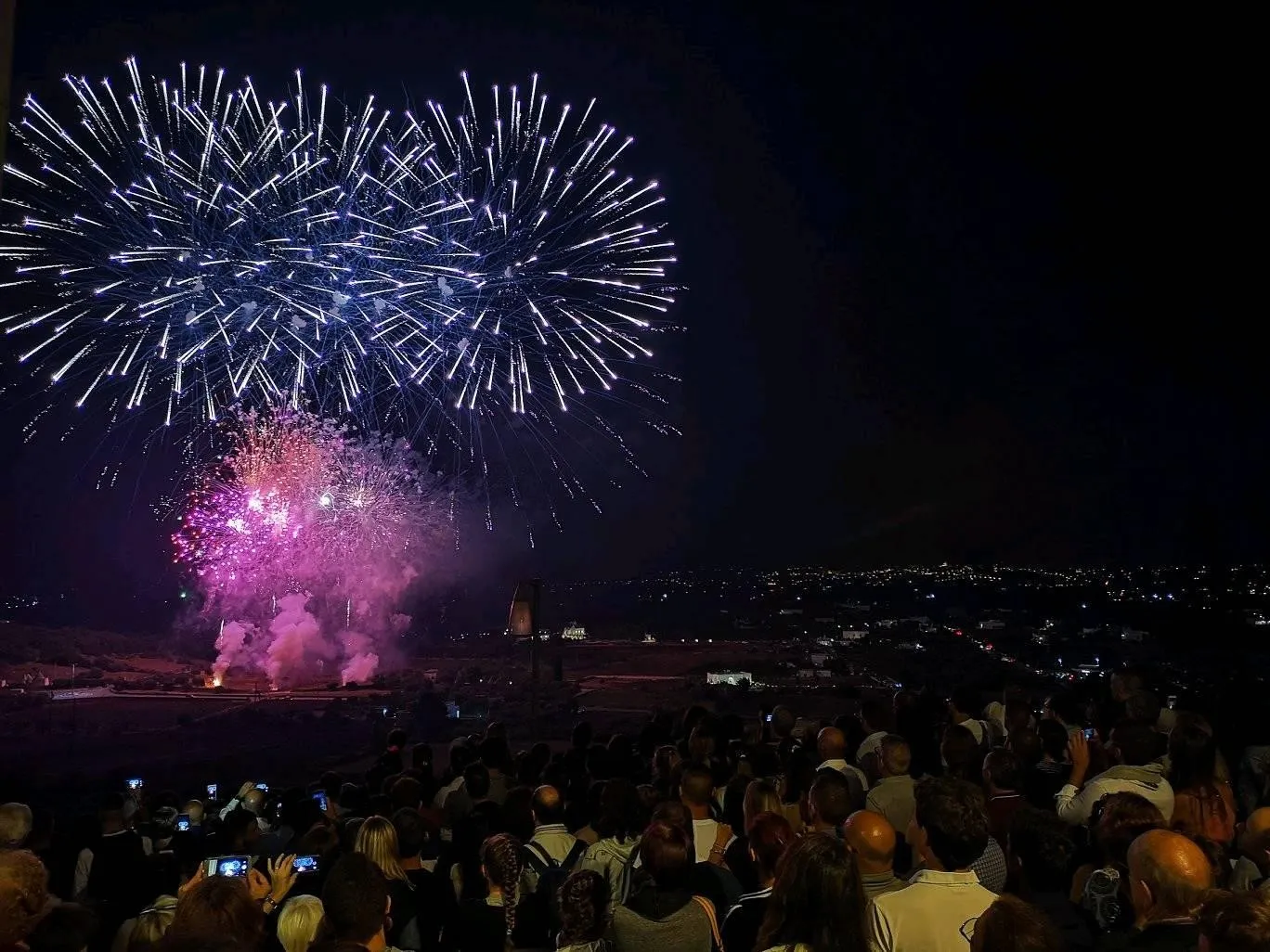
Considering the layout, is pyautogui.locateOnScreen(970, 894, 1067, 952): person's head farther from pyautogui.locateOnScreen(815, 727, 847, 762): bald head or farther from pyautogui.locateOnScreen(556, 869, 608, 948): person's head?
pyautogui.locateOnScreen(815, 727, 847, 762): bald head

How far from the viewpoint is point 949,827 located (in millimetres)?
4621

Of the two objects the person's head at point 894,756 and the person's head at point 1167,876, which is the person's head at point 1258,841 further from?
the person's head at point 894,756

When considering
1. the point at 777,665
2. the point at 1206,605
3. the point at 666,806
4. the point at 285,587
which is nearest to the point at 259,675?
the point at 285,587

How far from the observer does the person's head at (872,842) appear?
197 inches

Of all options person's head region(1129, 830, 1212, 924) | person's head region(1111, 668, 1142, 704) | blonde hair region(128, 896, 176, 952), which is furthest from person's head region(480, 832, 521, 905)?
person's head region(1111, 668, 1142, 704)

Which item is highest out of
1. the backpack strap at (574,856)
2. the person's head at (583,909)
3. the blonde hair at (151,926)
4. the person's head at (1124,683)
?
the person's head at (1124,683)

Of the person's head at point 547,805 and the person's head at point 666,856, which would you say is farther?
the person's head at point 547,805

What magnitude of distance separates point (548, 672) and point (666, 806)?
3674 cm

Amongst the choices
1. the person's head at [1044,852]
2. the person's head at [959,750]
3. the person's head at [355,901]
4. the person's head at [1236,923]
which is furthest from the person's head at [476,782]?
the person's head at [1236,923]

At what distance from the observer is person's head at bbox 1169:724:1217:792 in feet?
21.9

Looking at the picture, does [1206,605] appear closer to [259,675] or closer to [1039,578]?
[1039,578]

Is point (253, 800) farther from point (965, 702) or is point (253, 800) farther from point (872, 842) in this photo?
point (965, 702)

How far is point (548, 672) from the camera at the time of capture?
4162 centimetres

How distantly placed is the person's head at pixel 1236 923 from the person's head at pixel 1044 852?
5.97 ft
